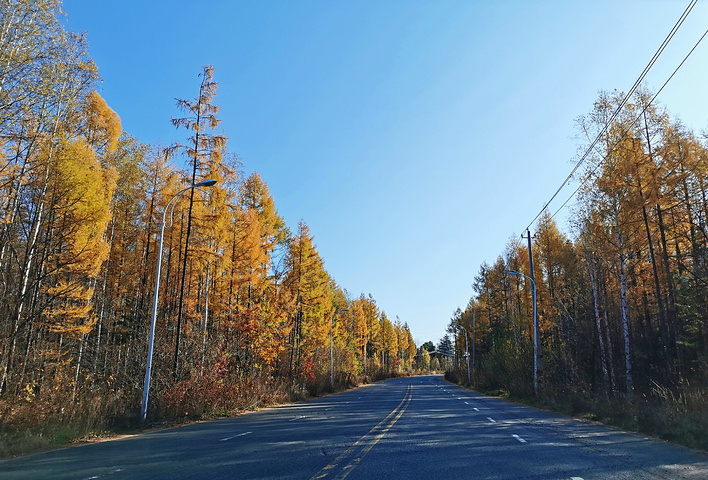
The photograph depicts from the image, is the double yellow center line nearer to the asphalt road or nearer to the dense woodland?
the asphalt road

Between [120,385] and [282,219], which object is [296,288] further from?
[120,385]

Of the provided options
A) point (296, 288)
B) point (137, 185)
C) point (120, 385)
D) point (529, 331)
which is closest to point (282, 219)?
point (296, 288)

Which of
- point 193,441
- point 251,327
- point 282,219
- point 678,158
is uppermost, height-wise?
point 282,219

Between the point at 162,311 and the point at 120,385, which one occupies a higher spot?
the point at 162,311

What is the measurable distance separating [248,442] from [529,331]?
140 ft

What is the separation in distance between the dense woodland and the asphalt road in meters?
4.54

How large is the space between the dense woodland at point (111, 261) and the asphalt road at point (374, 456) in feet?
14.9

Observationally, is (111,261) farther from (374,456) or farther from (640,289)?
(640,289)

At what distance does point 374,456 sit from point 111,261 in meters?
27.1

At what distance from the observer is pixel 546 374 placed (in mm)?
29141

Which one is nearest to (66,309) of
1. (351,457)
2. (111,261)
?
(111,261)

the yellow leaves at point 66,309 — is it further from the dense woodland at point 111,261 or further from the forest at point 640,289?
the forest at point 640,289

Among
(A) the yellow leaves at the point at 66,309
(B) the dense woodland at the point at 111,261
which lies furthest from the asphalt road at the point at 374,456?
(A) the yellow leaves at the point at 66,309

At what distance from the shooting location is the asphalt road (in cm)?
738
